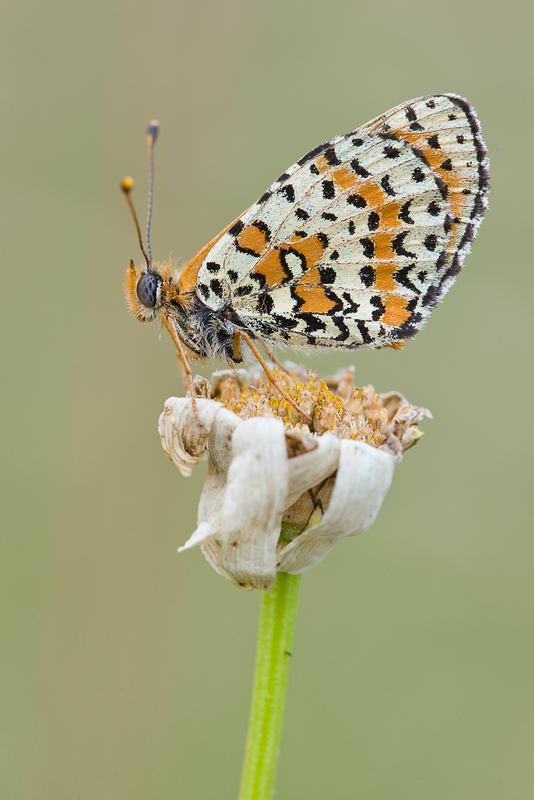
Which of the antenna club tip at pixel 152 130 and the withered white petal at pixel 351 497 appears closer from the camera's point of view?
the withered white petal at pixel 351 497

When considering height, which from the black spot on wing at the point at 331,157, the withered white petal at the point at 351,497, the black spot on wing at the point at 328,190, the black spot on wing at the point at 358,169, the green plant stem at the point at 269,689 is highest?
the black spot on wing at the point at 331,157

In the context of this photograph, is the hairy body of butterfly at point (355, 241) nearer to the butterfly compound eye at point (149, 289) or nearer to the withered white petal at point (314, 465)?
the butterfly compound eye at point (149, 289)

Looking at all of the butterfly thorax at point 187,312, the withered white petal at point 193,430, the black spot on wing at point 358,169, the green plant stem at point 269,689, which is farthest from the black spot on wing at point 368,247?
the green plant stem at point 269,689

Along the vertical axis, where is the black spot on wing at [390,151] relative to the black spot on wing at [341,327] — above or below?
above

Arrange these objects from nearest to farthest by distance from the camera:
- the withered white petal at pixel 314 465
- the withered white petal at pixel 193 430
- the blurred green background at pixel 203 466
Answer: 1. the withered white petal at pixel 314 465
2. the withered white petal at pixel 193 430
3. the blurred green background at pixel 203 466

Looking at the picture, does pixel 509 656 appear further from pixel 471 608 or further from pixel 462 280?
pixel 462 280

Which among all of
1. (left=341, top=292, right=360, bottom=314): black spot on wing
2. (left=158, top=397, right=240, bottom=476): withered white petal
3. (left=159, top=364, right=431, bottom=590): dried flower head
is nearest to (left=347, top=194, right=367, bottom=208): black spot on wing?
(left=341, top=292, right=360, bottom=314): black spot on wing

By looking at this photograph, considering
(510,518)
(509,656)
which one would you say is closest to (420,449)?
(510,518)
